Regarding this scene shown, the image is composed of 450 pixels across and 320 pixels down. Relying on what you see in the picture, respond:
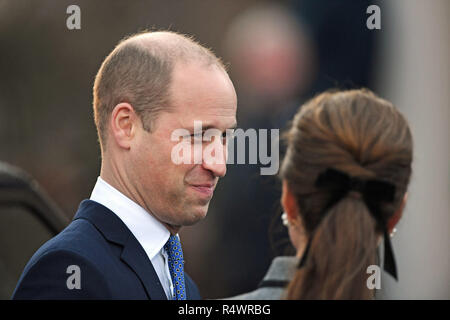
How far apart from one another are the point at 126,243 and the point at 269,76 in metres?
2.81

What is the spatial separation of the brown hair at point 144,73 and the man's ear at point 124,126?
25 millimetres

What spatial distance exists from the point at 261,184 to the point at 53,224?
5.53 feet

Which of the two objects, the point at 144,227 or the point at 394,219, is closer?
the point at 394,219

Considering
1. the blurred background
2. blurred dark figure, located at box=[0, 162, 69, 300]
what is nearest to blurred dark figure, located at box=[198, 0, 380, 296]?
the blurred background

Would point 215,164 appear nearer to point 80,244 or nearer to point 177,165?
point 177,165

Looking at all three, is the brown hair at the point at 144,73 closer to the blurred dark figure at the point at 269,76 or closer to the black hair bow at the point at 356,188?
the black hair bow at the point at 356,188

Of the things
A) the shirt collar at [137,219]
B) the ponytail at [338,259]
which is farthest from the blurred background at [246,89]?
the ponytail at [338,259]

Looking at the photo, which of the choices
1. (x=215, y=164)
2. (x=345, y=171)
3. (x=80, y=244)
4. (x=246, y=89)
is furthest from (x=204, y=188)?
(x=246, y=89)

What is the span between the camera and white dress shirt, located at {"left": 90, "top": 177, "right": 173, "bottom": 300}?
2.21 metres

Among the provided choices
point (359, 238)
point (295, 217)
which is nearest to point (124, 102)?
point (295, 217)

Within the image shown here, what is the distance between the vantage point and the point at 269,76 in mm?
4762

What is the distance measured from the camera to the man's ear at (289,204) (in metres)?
1.91
